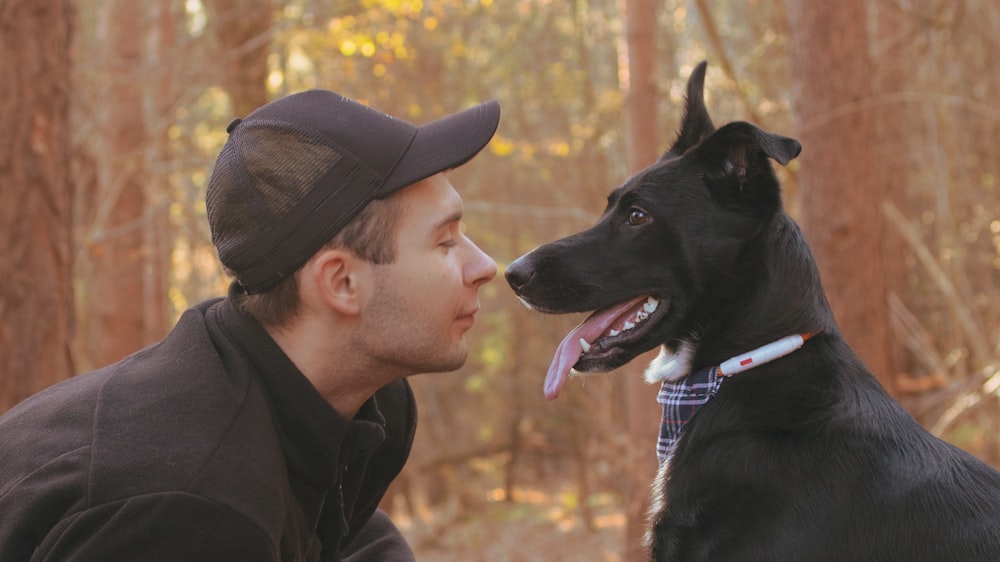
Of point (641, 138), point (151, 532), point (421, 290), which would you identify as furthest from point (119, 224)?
point (151, 532)

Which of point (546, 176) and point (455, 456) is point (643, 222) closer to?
point (546, 176)

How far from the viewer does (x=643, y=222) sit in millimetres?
3281

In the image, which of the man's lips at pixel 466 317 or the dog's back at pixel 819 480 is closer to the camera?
the dog's back at pixel 819 480

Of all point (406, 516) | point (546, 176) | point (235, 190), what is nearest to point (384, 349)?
point (235, 190)

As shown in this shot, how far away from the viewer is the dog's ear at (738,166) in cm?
312

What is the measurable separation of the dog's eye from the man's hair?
0.92 m

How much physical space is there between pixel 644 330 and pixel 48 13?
10.9ft

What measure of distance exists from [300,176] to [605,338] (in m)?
1.17

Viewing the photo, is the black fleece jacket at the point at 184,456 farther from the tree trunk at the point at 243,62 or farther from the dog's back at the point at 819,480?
the tree trunk at the point at 243,62

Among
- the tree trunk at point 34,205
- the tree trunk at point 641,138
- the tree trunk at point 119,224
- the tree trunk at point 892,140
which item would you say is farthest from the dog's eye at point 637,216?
the tree trunk at point 892,140

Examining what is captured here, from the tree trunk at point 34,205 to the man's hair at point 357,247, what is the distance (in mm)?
2351

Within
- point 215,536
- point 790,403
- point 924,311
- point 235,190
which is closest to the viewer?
point 215,536

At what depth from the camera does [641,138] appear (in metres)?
9.00

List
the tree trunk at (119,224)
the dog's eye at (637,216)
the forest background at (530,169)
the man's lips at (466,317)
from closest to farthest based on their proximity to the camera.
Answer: the man's lips at (466,317) < the dog's eye at (637,216) < the forest background at (530,169) < the tree trunk at (119,224)
